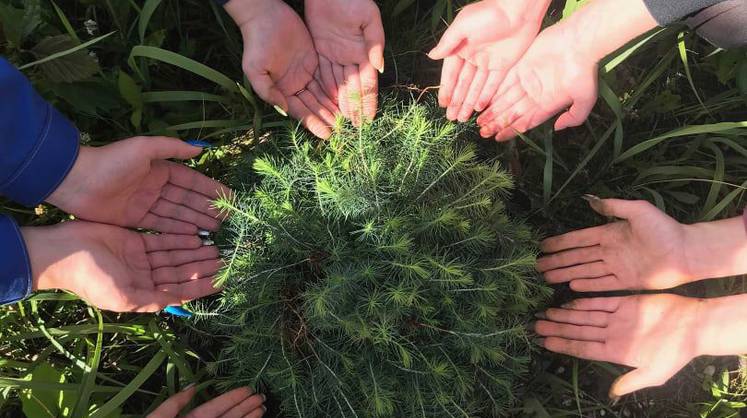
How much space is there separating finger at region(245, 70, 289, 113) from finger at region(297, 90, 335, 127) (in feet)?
0.31

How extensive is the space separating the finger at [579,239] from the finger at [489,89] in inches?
23.2

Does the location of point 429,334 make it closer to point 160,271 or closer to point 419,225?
point 419,225

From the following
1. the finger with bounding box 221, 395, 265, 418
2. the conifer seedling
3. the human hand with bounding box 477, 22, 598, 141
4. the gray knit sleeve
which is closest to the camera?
the conifer seedling

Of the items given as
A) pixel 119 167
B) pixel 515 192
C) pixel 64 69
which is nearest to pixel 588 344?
pixel 515 192

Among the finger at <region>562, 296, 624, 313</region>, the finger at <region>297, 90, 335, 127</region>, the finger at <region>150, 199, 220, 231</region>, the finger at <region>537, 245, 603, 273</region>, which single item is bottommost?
the finger at <region>562, 296, 624, 313</region>

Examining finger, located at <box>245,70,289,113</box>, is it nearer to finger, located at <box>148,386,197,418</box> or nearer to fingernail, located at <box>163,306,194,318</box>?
fingernail, located at <box>163,306,194,318</box>

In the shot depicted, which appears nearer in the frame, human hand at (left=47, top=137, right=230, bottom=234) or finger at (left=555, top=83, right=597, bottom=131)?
human hand at (left=47, top=137, right=230, bottom=234)

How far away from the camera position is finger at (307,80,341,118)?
2178 mm

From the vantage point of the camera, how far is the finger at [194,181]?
7.13ft

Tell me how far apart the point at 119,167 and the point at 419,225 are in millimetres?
1068

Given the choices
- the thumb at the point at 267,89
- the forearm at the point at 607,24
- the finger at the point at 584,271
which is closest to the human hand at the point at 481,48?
the forearm at the point at 607,24

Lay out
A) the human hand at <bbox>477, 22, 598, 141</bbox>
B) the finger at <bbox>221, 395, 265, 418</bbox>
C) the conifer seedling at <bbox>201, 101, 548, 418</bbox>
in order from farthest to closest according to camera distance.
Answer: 1. the human hand at <bbox>477, 22, 598, 141</bbox>
2. the finger at <bbox>221, 395, 265, 418</bbox>
3. the conifer seedling at <bbox>201, 101, 548, 418</bbox>

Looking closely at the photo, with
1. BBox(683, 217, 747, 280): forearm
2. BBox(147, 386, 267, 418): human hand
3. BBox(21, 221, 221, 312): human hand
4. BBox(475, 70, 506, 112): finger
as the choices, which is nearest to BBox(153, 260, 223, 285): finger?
BBox(21, 221, 221, 312): human hand

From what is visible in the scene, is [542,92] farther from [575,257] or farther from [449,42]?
[575,257]
